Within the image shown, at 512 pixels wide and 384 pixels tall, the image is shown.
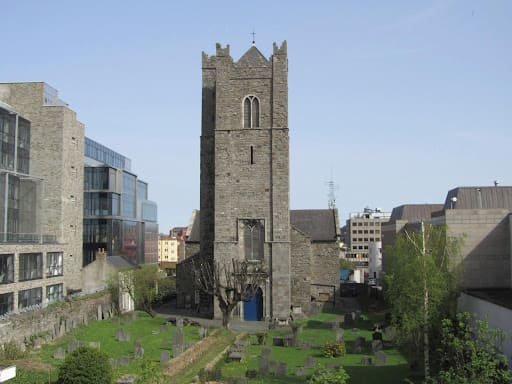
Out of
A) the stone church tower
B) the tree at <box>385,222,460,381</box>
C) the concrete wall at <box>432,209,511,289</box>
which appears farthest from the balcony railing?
the concrete wall at <box>432,209,511,289</box>

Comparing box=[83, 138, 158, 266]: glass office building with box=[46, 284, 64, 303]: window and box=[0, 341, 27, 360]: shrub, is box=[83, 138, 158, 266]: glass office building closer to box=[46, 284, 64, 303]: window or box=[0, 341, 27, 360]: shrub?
box=[46, 284, 64, 303]: window

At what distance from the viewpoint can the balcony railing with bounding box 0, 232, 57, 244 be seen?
46.7 meters

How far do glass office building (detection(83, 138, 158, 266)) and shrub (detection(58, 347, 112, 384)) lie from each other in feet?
162

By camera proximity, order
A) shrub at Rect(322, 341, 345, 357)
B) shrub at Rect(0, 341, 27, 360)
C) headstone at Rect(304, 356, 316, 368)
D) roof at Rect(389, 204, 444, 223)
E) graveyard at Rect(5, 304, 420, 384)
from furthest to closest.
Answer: roof at Rect(389, 204, 444, 223)
shrub at Rect(322, 341, 345, 357)
headstone at Rect(304, 356, 316, 368)
shrub at Rect(0, 341, 27, 360)
graveyard at Rect(5, 304, 420, 384)

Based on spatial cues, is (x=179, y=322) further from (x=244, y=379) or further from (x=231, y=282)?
(x=244, y=379)

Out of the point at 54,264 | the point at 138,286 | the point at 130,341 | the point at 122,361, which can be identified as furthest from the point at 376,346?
the point at 54,264

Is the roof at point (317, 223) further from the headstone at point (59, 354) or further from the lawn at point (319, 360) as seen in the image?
the headstone at point (59, 354)

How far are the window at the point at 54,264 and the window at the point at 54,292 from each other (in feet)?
3.18

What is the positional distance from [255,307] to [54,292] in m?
15.8

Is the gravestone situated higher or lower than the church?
lower

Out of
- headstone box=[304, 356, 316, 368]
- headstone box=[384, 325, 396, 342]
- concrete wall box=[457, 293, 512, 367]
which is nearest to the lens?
concrete wall box=[457, 293, 512, 367]

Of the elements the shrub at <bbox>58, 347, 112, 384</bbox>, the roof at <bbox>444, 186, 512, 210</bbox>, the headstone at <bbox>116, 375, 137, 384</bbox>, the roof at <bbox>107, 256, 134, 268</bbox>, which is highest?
the roof at <bbox>444, 186, 512, 210</bbox>

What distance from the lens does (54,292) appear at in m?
48.3

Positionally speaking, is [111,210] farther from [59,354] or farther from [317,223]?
[59,354]
